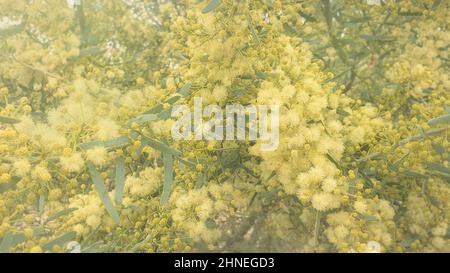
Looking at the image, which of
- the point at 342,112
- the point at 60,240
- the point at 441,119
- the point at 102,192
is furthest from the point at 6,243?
the point at 441,119

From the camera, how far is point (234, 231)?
12.4 ft

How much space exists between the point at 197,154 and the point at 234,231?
6.03ft

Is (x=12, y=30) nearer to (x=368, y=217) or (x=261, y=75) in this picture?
(x=261, y=75)

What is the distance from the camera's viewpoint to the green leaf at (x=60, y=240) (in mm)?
1750

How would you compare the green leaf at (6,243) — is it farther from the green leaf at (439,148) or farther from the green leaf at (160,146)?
the green leaf at (439,148)

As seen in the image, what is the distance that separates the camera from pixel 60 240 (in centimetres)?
179

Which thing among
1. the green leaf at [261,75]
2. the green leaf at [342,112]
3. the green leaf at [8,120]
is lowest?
the green leaf at [8,120]

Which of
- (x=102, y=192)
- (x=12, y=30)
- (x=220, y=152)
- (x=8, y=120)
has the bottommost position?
(x=102, y=192)

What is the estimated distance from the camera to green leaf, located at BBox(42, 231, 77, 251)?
1750 millimetres

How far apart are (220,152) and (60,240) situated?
911 millimetres

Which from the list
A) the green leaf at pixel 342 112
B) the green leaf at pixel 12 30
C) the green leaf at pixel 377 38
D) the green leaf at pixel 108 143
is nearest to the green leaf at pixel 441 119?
the green leaf at pixel 342 112

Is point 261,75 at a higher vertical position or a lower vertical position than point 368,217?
higher

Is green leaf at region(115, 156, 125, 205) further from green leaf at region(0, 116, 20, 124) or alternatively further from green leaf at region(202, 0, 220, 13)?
green leaf at region(202, 0, 220, 13)
